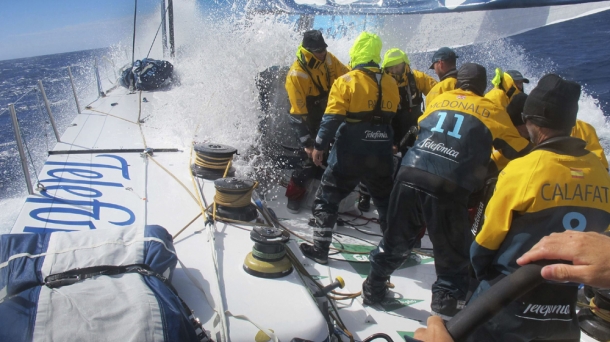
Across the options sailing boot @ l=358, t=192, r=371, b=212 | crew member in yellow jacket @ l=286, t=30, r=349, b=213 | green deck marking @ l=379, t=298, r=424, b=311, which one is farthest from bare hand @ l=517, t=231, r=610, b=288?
sailing boot @ l=358, t=192, r=371, b=212

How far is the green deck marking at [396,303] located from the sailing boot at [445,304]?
0.22 meters

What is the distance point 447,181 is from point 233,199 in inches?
53.3

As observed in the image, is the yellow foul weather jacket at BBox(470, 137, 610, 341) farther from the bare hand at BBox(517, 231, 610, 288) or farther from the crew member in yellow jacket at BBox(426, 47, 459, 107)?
the crew member in yellow jacket at BBox(426, 47, 459, 107)

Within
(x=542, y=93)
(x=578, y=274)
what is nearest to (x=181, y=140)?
(x=542, y=93)

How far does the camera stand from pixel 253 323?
5.69ft

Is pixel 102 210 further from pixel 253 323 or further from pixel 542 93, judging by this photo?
pixel 542 93

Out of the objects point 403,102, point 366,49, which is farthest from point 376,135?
point 403,102

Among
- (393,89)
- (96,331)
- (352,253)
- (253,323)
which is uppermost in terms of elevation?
(393,89)

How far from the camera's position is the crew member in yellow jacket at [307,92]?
3705 mm

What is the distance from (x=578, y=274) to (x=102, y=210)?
108 inches

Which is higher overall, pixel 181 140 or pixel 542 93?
pixel 542 93

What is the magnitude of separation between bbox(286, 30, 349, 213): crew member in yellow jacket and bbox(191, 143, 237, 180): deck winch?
2.08 ft

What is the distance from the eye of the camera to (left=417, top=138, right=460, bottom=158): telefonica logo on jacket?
7.58ft

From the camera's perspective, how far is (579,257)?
76cm
